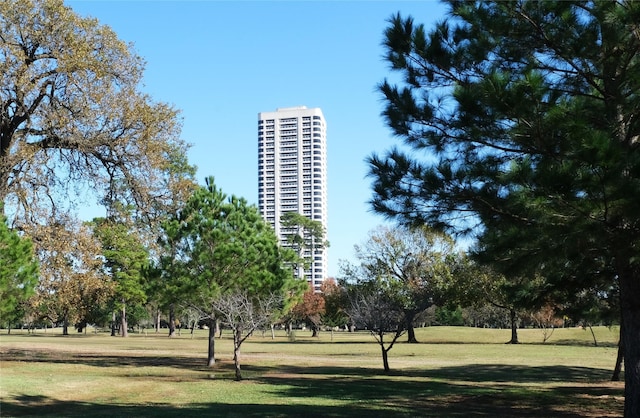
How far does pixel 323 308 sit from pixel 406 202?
219 feet

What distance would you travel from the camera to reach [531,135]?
31.9 ft

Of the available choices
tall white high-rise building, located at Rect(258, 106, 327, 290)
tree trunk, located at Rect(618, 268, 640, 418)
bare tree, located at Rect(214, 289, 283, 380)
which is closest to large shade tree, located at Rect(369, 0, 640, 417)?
tree trunk, located at Rect(618, 268, 640, 418)

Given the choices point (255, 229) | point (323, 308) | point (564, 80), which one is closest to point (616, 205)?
point (564, 80)

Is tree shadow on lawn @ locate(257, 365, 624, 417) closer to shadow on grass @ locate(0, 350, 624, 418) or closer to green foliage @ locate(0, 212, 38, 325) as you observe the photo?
shadow on grass @ locate(0, 350, 624, 418)

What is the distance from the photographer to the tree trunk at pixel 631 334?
1152 cm

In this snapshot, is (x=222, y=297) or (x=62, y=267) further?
(x=222, y=297)

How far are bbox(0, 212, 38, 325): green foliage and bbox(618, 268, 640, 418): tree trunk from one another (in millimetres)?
18004

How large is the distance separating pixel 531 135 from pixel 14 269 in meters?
18.1

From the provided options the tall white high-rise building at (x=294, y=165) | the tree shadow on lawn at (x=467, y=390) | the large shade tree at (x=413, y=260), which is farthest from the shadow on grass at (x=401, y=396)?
the tall white high-rise building at (x=294, y=165)

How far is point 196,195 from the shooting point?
89.0 feet

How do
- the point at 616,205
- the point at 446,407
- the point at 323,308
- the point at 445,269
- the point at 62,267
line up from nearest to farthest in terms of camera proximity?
the point at 616,205 < the point at 446,407 < the point at 62,267 < the point at 445,269 < the point at 323,308

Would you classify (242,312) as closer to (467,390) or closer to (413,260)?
Result: (467,390)

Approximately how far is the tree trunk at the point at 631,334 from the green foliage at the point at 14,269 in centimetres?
1800

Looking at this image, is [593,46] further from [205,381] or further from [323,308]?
[323,308]
